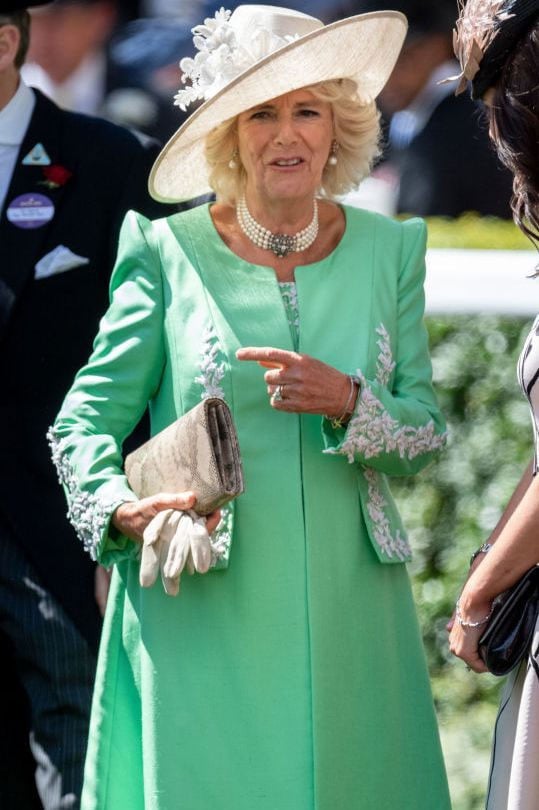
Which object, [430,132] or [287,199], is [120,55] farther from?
[287,199]

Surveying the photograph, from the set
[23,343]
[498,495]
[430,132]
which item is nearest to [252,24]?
[23,343]

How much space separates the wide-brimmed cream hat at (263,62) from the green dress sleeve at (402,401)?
0.41 meters

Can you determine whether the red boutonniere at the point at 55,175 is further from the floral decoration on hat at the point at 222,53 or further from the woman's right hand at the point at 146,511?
the woman's right hand at the point at 146,511

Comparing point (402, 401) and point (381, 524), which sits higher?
point (402, 401)

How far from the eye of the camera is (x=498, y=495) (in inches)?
208

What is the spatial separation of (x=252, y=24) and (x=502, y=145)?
88 centimetres

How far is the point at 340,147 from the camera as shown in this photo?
13.1ft

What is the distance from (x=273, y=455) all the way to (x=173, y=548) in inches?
16.5

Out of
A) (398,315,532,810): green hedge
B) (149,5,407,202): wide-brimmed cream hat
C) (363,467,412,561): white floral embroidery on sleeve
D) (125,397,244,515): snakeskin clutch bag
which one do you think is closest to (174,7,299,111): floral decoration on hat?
(149,5,407,202): wide-brimmed cream hat

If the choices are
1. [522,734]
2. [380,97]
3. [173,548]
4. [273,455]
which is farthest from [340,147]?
[380,97]

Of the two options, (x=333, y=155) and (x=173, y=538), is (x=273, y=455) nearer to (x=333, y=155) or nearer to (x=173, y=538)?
(x=173, y=538)

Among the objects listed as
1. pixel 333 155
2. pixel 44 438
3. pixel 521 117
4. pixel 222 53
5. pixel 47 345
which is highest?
pixel 521 117

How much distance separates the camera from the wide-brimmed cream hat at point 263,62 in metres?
3.76

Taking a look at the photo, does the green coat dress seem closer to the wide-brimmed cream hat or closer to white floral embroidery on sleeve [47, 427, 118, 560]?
white floral embroidery on sleeve [47, 427, 118, 560]
